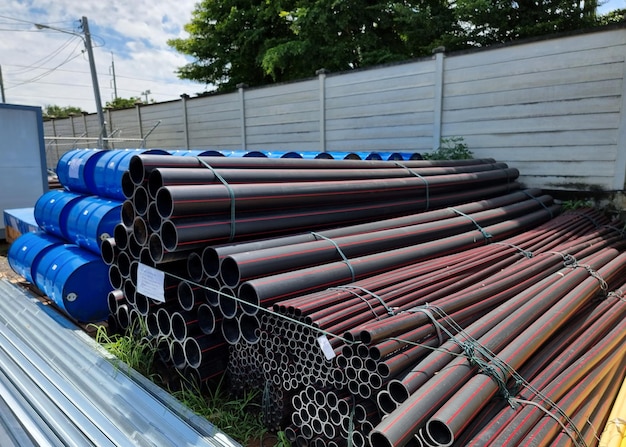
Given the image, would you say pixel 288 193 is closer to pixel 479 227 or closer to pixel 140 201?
pixel 140 201

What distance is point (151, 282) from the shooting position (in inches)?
122

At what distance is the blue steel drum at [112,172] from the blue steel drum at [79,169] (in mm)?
127

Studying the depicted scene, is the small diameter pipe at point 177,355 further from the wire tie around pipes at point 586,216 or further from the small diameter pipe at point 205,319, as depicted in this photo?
the wire tie around pipes at point 586,216

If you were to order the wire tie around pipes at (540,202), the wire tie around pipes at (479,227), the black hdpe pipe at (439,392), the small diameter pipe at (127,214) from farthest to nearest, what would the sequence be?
the wire tie around pipes at (540,202) → the wire tie around pipes at (479,227) → the small diameter pipe at (127,214) → the black hdpe pipe at (439,392)

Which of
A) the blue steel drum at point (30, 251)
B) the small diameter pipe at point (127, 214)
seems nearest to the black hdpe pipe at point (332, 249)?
the small diameter pipe at point (127, 214)

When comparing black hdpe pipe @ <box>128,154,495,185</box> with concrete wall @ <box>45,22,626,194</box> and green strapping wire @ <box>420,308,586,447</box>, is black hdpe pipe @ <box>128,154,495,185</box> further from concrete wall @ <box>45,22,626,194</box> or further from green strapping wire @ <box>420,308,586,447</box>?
concrete wall @ <box>45,22,626,194</box>

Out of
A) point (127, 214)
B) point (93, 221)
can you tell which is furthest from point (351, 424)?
point (93, 221)

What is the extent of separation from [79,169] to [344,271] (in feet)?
12.8

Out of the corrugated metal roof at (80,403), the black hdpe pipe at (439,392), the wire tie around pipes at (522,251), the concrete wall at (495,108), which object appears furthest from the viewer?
the concrete wall at (495,108)

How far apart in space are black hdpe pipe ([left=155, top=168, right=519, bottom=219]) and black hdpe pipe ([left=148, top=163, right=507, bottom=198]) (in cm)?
8

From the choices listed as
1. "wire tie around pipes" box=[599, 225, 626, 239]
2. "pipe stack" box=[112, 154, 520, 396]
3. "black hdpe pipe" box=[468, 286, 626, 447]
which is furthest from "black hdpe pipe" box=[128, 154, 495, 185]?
"wire tie around pipes" box=[599, 225, 626, 239]

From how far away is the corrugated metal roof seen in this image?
Answer: 2.52 metres

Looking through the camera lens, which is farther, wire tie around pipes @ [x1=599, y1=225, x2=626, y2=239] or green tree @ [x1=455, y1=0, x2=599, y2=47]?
green tree @ [x1=455, y1=0, x2=599, y2=47]

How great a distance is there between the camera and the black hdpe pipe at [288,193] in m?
2.79
